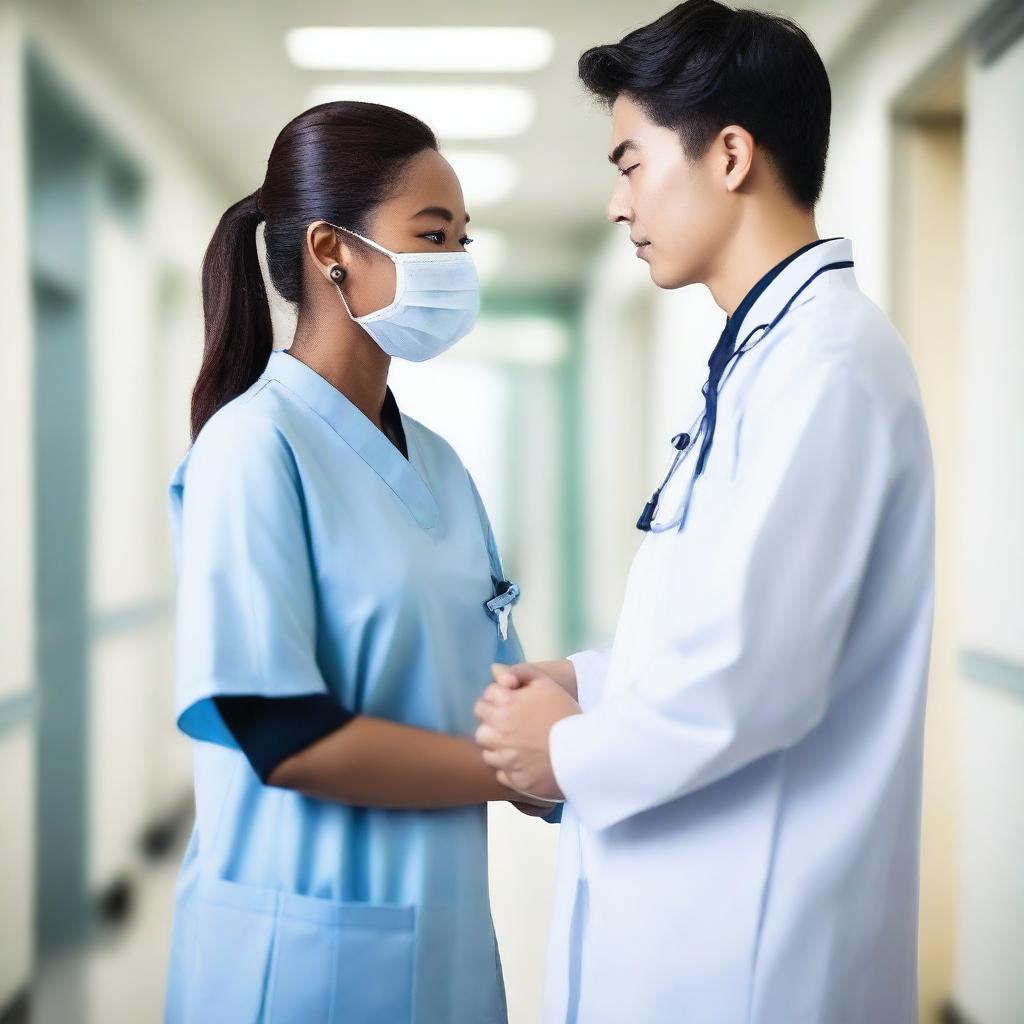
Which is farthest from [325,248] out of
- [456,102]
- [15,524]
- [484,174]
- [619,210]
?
[484,174]

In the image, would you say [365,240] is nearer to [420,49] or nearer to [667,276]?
[667,276]

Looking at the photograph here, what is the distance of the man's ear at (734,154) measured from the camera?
3.74ft

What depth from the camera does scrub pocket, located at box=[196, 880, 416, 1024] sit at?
106 centimetres

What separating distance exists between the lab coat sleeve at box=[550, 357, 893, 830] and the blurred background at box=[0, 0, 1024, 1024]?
26.8 inches

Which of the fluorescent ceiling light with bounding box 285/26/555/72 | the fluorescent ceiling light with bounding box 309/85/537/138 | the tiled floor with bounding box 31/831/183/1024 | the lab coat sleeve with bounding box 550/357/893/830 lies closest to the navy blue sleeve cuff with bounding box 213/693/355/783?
the lab coat sleeve with bounding box 550/357/893/830

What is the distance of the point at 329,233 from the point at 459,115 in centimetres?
384

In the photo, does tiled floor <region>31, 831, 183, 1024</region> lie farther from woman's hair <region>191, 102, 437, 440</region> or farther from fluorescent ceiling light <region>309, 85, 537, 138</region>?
fluorescent ceiling light <region>309, 85, 537, 138</region>

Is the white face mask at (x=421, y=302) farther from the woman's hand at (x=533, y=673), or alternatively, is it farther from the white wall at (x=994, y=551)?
the white wall at (x=994, y=551)

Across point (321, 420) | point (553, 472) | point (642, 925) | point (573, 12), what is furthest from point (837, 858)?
point (553, 472)

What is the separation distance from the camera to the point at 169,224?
196 inches

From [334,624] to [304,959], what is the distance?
321 mm

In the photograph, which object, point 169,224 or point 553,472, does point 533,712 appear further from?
point 553,472

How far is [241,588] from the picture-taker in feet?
3.34

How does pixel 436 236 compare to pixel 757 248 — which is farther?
→ pixel 436 236
